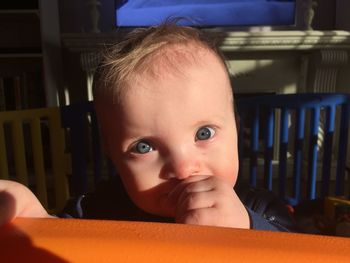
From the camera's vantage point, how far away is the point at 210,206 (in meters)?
0.45

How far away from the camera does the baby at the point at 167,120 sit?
542mm

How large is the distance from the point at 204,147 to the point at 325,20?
2.16 meters

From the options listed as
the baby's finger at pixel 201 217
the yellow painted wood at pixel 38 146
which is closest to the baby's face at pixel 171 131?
the baby's finger at pixel 201 217

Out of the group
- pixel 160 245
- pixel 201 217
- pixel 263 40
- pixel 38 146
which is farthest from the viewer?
pixel 263 40

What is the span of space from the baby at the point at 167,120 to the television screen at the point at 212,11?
1.63 meters

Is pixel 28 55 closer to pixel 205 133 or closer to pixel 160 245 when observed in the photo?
pixel 205 133

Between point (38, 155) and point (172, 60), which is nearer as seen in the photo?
point (172, 60)

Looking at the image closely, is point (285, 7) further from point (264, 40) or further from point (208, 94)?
point (208, 94)

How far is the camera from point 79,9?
7.65ft

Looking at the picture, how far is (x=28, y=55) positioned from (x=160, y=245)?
81.6 inches

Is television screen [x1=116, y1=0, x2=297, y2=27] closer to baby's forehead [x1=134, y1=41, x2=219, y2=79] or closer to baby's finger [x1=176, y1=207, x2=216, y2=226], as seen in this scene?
baby's forehead [x1=134, y1=41, x2=219, y2=79]

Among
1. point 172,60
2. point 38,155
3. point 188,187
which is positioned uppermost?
point 172,60

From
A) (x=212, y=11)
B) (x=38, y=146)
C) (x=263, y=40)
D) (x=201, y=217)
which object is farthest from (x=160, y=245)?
(x=212, y=11)

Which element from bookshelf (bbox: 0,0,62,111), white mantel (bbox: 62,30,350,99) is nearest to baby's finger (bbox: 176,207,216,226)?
white mantel (bbox: 62,30,350,99)
